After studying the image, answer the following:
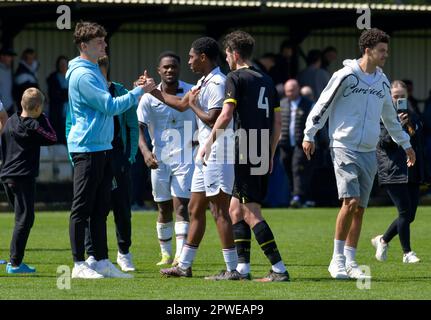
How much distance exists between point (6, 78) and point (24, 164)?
1155cm

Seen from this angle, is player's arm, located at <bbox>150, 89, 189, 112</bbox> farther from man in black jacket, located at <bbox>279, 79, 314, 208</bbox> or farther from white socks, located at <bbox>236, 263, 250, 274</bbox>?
man in black jacket, located at <bbox>279, 79, 314, 208</bbox>

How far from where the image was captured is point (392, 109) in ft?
43.0

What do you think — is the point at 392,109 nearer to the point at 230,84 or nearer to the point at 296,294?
the point at 230,84

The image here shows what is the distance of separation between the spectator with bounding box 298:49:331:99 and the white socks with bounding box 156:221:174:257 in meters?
12.5

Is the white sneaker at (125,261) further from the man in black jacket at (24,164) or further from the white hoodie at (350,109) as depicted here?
the white hoodie at (350,109)

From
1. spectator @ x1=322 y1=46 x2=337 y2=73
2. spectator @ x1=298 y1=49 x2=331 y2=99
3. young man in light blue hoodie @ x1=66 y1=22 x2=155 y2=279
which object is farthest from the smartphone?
spectator @ x1=322 y1=46 x2=337 y2=73

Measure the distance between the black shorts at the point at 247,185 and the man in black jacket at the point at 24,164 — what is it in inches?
86.4

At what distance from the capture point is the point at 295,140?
2483 centimetres

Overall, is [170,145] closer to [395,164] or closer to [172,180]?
[172,180]

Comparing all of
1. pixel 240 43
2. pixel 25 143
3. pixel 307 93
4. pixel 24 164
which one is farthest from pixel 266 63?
pixel 240 43

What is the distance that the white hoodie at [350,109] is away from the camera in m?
12.5

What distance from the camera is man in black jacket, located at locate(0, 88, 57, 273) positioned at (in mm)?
13164

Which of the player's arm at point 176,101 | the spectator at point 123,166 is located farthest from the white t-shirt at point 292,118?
the player's arm at point 176,101

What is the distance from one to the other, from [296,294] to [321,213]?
484 inches
